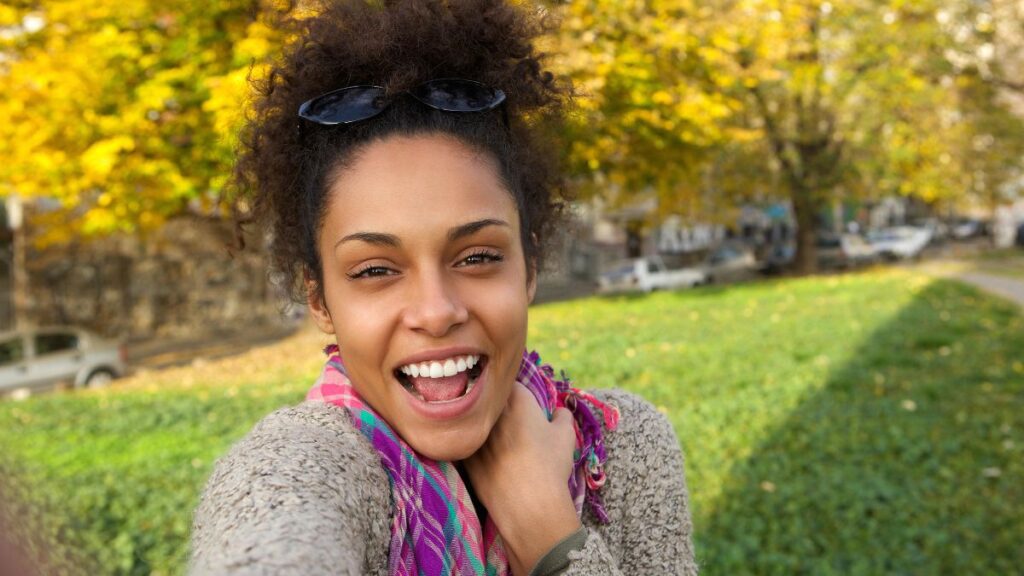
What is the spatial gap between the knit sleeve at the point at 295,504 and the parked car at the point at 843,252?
3304cm

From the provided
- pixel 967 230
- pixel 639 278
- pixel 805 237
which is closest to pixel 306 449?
pixel 639 278

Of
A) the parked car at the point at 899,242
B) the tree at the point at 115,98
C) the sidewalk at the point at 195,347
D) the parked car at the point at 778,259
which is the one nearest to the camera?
the tree at the point at 115,98

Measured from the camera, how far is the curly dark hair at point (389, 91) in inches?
54.8

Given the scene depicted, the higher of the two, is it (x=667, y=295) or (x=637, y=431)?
(x=637, y=431)

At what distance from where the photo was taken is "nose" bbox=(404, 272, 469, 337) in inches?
50.3

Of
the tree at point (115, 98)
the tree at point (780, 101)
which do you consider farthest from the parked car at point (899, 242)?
the tree at point (115, 98)

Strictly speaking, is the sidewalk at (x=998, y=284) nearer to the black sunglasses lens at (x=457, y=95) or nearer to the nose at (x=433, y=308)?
the black sunglasses lens at (x=457, y=95)

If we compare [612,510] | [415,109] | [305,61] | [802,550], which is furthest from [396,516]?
[802,550]

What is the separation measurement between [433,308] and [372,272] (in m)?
0.13

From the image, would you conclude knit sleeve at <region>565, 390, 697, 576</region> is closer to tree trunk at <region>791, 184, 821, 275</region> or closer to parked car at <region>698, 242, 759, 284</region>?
tree trunk at <region>791, 184, 821, 275</region>

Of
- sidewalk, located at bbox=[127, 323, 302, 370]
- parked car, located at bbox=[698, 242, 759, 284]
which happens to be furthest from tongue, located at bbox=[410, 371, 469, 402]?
parked car, located at bbox=[698, 242, 759, 284]

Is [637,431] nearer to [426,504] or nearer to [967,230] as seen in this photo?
[426,504]

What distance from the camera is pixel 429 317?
4.18 ft

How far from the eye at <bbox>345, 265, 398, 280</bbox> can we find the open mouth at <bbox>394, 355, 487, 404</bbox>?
147mm
